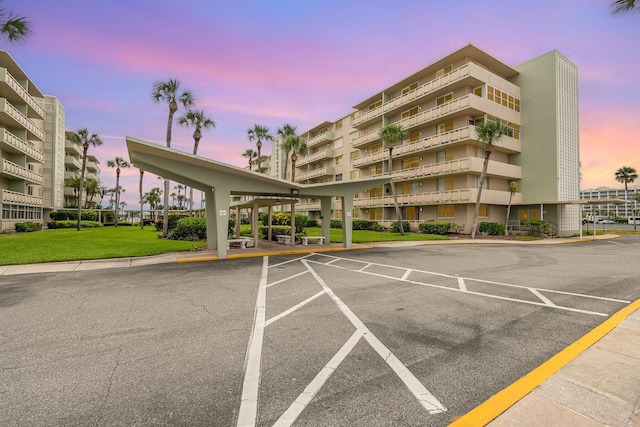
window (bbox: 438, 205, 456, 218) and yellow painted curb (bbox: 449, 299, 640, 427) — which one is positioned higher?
window (bbox: 438, 205, 456, 218)

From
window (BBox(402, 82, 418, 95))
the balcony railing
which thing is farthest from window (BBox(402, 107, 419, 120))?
window (BBox(402, 82, 418, 95))

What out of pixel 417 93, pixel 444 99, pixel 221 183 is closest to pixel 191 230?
pixel 221 183

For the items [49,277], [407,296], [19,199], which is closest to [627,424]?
[407,296]

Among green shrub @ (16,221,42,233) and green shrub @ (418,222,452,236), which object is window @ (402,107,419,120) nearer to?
green shrub @ (418,222,452,236)

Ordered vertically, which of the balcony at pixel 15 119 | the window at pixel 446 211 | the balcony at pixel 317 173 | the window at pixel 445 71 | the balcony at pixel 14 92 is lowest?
the window at pixel 446 211

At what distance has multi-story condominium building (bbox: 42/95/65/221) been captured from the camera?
46.8 m

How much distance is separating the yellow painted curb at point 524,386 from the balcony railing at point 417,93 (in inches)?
1186

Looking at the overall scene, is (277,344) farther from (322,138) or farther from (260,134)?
(322,138)

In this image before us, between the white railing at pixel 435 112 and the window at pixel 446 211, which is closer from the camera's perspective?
the white railing at pixel 435 112

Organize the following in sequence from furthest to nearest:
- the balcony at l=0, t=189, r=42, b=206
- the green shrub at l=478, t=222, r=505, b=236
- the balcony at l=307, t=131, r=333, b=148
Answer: the balcony at l=307, t=131, r=333, b=148
the green shrub at l=478, t=222, r=505, b=236
the balcony at l=0, t=189, r=42, b=206

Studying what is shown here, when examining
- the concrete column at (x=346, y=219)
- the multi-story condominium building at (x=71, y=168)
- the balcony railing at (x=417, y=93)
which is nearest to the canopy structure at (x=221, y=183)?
the concrete column at (x=346, y=219)

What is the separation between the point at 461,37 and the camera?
29469 millimetres

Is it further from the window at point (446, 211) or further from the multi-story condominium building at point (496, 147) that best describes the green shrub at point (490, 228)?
the window at point (446, 211)

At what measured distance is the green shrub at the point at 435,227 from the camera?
30.3 metres
